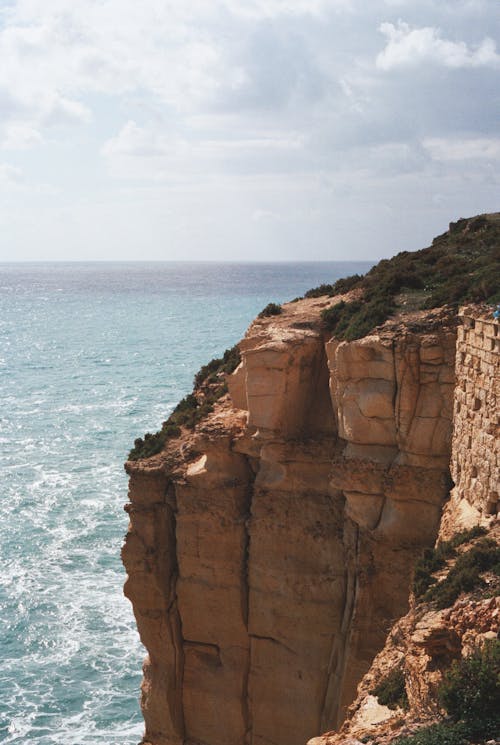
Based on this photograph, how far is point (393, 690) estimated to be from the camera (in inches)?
501

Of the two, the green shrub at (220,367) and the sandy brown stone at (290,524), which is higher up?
the green shrub at (220,367)

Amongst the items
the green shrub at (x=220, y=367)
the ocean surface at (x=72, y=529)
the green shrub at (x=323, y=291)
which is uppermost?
the green shrub at (x=323, y=291)

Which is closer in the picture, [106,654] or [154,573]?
[154,573]

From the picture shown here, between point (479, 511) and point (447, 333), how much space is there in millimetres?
4486

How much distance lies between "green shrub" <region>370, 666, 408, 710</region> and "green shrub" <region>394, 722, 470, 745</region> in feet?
6.89

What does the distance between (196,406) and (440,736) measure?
16765 mm

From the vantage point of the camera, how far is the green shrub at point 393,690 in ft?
40.9

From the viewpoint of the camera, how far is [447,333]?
18828 mm

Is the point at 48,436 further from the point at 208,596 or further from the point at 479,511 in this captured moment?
the point at 479,511

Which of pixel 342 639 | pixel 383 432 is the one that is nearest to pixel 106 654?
pixel 342 639

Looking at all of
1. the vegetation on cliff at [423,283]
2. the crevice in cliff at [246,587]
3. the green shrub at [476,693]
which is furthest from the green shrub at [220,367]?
the green shrub at [476,693]

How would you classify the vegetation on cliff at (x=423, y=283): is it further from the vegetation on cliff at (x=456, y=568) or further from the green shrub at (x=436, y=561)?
the vegetation on cliff at (x=456, y=568)

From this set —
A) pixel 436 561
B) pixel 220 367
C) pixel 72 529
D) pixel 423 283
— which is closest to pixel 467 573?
pixel 436 561

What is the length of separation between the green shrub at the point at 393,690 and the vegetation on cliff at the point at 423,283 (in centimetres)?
745
